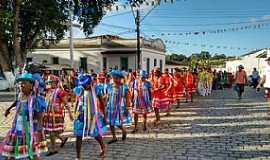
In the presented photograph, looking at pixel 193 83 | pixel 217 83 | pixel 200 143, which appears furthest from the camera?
pixel 217 83

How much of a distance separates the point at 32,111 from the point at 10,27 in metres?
17.1

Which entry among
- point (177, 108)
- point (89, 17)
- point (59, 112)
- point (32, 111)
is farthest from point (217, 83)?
point (32, 111)

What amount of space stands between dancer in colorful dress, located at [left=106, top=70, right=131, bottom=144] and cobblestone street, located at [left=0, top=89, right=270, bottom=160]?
0.39 m

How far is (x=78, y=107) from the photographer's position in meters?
8.03

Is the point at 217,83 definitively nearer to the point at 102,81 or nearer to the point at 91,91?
the point at 102,81

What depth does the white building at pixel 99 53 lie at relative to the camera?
44812 millimetres

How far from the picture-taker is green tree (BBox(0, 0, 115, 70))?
23.0 metres

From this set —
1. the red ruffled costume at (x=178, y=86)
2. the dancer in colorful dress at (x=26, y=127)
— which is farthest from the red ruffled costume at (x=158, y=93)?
the dancer in colorful dress at (x=26, y=127)

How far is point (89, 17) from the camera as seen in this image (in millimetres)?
26344

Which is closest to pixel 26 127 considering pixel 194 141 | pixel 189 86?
pixel 194 141

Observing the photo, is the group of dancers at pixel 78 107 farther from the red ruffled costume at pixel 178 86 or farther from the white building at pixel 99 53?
the white building at pixel 99 53

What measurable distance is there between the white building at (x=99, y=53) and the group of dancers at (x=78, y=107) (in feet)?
104

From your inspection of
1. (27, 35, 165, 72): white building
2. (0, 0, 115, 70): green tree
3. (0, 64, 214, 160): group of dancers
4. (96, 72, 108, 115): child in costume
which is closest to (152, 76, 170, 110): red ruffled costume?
(0, 64, 214, 160): group of dancers

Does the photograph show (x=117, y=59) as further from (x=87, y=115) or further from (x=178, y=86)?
(x=87, y=115)
